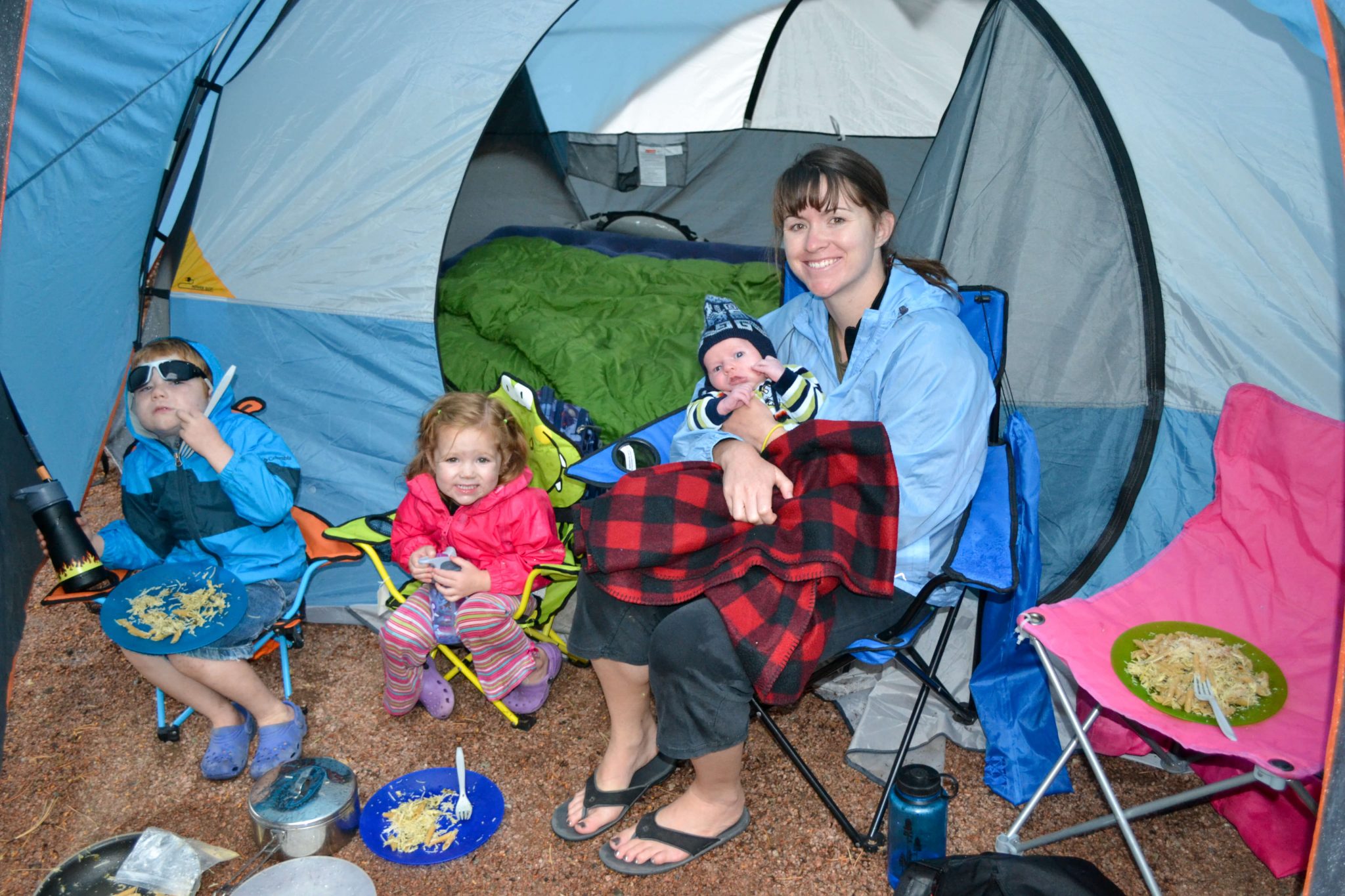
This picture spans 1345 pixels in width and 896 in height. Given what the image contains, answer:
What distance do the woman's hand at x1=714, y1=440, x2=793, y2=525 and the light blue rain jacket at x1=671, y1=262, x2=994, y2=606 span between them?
5.7 inches

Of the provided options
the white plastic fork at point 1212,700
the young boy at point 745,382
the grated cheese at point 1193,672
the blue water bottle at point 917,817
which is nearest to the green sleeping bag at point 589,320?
the young boy at point 745,382

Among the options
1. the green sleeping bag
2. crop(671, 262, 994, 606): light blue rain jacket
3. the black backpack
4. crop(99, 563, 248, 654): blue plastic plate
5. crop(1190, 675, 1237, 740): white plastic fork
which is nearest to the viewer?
the black backpack

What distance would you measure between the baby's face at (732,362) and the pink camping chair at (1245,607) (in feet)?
2.56

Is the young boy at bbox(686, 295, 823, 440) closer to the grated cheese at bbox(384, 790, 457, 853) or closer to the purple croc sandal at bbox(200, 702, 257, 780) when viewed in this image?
the grated cheese at bbox(384, 790, 457, 853)

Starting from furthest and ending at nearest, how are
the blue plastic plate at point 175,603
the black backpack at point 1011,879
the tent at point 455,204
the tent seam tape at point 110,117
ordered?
the tent seam tape at point 110,117 → the blue plastic plate at point 175,603 → the tent at point 455,204 → the black backpack at point 1011,879

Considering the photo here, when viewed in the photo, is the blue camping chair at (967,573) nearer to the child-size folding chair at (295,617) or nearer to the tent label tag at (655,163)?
the child-size folding chair at (295,617)

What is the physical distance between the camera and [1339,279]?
6.68 ft

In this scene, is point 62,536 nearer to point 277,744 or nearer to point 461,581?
point 277,744

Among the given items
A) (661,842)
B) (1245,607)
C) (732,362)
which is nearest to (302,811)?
(661,842)

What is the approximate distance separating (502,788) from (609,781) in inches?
11.4

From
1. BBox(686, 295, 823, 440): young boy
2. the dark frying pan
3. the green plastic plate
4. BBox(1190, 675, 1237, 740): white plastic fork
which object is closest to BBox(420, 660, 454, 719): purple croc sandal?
the dark frying pan

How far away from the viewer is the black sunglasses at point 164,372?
2467 millimetres

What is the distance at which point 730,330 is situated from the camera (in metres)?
2.33

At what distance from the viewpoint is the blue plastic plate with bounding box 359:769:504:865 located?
2.11m
